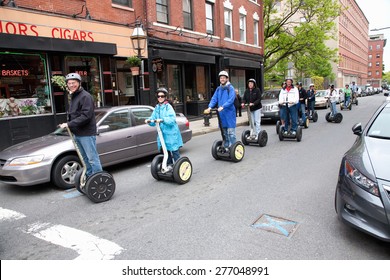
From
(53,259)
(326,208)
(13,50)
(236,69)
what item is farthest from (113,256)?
(236,69)

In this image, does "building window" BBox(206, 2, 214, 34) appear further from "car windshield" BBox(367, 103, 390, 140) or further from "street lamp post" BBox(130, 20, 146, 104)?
"car windshield" BBox(367, 103, 390, 140)

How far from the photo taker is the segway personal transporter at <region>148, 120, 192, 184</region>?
5.82 metres

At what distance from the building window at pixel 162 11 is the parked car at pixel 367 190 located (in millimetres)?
13413

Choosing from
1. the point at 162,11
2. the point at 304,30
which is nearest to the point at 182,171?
the point at 162,11

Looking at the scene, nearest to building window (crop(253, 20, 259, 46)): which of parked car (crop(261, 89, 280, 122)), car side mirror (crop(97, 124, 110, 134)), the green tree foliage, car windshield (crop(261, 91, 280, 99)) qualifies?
the green tree foliage

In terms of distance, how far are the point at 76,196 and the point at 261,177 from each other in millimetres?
3451

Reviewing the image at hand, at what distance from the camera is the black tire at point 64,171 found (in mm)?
5875

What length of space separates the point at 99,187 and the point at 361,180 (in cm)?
373

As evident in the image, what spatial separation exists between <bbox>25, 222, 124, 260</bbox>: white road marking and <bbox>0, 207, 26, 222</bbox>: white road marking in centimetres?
50

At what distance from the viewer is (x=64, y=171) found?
19.8ft

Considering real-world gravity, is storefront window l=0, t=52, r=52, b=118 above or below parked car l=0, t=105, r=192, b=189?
above

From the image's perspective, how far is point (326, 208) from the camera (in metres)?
4.55

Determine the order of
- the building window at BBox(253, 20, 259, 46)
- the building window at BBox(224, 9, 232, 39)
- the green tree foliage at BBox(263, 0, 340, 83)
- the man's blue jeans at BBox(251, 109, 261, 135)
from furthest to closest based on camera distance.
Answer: the green tree foliage at BBox(263, 0, 340, 83), the building window at BBox(253, 20, 259, 46), the building window at BBox(224, 9, 232, 39), the man's blue jeans at BBox(251, 109, 261, 135)
